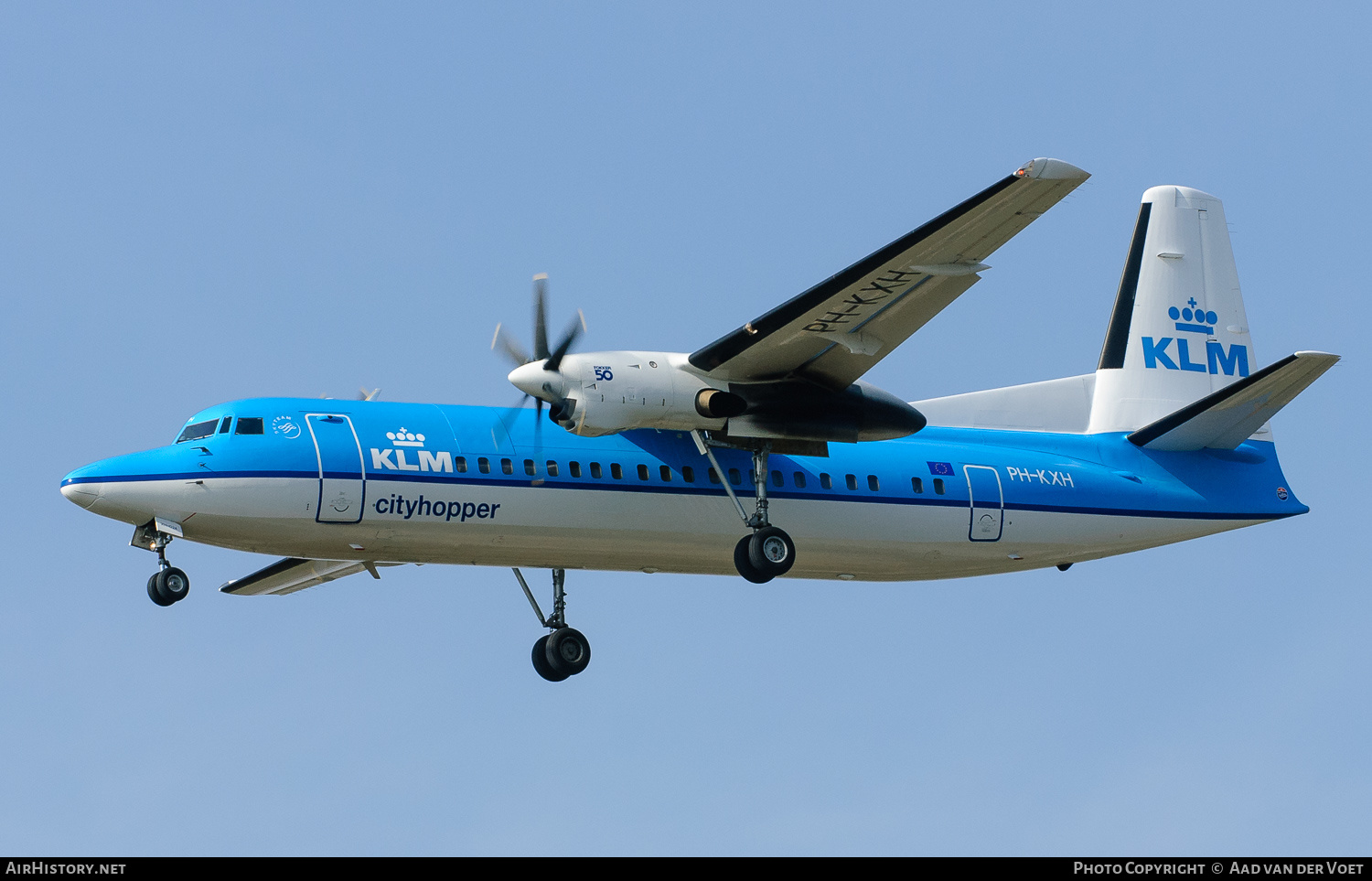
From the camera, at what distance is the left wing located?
16609 mm

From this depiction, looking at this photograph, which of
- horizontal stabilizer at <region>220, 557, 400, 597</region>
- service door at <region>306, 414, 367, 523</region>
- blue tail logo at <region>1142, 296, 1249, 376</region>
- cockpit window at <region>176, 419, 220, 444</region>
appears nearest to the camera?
service door at <region>306, 414, 367, 523</region>

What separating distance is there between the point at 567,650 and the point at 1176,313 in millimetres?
10255

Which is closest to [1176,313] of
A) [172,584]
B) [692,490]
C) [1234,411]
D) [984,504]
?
[1234,411]

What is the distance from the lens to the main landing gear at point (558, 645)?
70.1ft

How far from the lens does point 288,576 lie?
2348cm

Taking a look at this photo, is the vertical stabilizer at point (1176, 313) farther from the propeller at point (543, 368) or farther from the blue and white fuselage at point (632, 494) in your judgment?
the propeller at point (543, 368)

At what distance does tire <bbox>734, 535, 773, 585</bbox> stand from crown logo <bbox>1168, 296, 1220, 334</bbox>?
28.4 ft

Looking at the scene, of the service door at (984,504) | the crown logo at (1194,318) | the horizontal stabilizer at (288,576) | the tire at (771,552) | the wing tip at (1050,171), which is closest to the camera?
the wing tip at (1050,171)

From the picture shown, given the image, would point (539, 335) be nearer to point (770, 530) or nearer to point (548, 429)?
point (548, 429)

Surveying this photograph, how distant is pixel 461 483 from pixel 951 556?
6.40 metres

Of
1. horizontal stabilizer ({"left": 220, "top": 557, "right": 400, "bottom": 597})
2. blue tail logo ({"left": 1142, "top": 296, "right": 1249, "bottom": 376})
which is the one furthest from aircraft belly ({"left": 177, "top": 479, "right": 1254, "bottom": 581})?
horizontal stabilizer ({"left": 220, "top": 557, "right": 400, "bottom": 597})

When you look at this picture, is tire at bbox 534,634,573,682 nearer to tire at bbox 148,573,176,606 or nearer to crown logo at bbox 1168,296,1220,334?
tire at bbox 148,573,176,606

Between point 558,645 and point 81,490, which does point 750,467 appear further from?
point 81,490

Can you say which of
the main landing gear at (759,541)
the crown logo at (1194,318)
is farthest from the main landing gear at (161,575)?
the crown logo at (1194,318)
